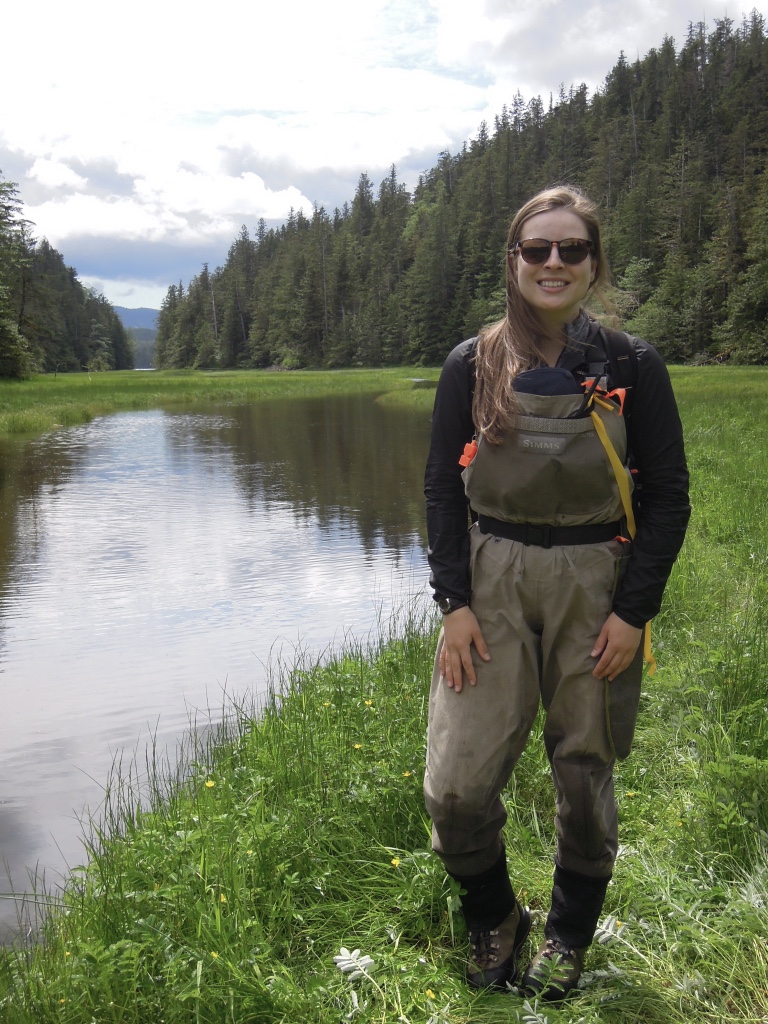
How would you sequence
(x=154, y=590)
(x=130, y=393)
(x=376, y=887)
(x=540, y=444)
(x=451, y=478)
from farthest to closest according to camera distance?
(x=130, y=393) < (x=154, y=590) < (x=376, y=887) < (x=451, y=478) < (x=540, y=444)

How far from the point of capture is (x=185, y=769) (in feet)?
17.5

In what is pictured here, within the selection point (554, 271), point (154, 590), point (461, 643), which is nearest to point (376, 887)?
point (461, 643)

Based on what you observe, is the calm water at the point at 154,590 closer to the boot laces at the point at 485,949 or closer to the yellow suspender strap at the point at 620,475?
the boot laces at the point at 485,949

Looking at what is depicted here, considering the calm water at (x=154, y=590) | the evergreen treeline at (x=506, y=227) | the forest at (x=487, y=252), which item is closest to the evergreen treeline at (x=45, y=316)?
the forest at (x=487, y=252)

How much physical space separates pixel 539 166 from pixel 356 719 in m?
121

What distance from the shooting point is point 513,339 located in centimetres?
281

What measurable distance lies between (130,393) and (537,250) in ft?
159

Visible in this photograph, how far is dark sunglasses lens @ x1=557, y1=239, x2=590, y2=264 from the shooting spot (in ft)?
9.15

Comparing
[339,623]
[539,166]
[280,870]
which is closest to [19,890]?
[280,870]

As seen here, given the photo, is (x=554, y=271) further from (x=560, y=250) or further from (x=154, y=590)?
(x=154, y=590)

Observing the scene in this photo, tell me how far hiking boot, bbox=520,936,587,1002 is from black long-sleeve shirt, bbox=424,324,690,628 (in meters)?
1.11

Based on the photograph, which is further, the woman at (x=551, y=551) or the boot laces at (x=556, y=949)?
the boot laces at (x=556, y=949)

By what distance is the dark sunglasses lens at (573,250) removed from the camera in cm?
279

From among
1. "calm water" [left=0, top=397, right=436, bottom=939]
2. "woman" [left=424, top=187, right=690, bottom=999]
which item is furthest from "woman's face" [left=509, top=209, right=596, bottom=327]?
"calm water" [left=0, top=397, right=436, bottom=939]
